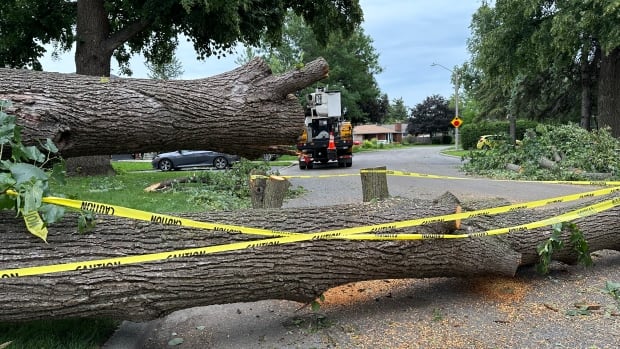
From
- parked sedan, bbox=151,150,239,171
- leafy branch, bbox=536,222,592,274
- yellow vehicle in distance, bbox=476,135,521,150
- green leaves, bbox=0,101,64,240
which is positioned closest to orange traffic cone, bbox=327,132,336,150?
yellow vehicle in distance, bbox=476,135,521,150

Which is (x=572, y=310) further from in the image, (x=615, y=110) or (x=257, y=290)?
(x=615, y=110)

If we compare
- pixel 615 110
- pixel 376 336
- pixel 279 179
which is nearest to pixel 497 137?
pixel 615 110

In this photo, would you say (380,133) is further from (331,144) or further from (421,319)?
(421,319)

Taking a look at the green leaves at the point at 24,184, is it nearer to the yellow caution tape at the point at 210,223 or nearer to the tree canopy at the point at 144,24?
the yellow caution tape at the point at 210,223

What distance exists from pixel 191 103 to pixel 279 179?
186 cm

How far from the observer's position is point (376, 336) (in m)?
3.40

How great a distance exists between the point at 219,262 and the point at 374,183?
7.64 feet

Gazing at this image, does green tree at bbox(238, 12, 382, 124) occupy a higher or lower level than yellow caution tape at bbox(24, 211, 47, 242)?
higher

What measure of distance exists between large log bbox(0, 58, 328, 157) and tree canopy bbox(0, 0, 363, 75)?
31.8ft

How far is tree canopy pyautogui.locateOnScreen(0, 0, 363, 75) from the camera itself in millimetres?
13836

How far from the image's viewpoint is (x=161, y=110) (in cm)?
338

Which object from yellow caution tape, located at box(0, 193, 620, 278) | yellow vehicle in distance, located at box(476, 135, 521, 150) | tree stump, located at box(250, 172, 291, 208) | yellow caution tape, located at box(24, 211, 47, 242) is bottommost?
yellow caution tape, located at box(0, 193, 620, 278)

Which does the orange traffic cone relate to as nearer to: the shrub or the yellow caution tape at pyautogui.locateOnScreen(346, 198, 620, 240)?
the shrub

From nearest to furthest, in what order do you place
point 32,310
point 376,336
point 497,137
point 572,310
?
point 32,310, point 376,336, point 572,310, point 497,137
